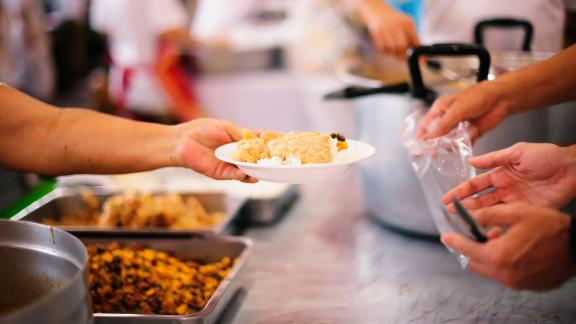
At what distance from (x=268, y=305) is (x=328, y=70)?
266 centimetres

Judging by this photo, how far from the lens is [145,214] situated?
1673 millimetres

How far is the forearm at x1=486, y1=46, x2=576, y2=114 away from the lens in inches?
53.6

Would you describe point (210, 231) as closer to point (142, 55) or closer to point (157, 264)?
point (157, 264)

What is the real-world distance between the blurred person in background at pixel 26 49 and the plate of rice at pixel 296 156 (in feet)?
10.5

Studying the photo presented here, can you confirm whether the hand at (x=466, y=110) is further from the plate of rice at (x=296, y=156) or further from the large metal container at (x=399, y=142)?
the plate of rice at (x=296, y=156)

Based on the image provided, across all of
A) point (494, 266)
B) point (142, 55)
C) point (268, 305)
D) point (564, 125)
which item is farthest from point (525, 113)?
point (142, 55)

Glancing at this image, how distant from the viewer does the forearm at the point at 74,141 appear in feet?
4.17

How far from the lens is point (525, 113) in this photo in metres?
1.42

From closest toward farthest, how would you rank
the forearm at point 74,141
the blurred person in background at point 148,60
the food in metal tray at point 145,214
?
1. the forearm at point 74,141
2. the food in metal tray at point 145,214
3. the blurred person in background at point 148,60

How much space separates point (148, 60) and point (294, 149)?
3.19 meters

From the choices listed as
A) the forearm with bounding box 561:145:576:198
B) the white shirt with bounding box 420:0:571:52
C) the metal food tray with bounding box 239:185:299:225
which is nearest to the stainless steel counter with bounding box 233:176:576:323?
the metal food tray with bounding box 239:185:299:225

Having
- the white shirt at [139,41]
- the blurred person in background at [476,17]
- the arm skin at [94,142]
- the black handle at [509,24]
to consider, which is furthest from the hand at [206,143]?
the white shirt at [139,41]

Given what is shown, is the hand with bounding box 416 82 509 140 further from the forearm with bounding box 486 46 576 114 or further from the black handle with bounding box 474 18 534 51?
the black handle with bounding box 474 18 534 51

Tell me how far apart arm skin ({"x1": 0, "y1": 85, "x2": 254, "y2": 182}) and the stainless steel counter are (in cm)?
33
